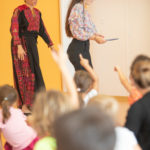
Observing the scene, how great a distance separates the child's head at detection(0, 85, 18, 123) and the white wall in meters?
2.70

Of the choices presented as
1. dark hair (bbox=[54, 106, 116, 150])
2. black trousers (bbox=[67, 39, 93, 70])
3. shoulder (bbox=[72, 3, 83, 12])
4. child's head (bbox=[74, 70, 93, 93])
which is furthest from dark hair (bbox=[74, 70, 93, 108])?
dark hair (bbox=[54, 106, 116, 150])

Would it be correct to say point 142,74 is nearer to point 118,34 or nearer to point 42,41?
point 118,34

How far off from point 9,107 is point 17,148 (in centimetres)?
27

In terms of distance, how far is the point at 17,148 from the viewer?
5.88 feet

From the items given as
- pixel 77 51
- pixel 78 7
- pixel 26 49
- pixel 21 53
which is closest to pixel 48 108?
pixel 77 51

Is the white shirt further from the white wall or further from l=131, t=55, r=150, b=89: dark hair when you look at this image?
the white wall

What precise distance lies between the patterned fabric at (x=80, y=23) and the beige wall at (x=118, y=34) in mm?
1499

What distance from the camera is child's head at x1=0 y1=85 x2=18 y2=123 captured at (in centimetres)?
177

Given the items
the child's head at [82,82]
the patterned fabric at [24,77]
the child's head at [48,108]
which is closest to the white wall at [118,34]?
the patterned fabric at [24,77]

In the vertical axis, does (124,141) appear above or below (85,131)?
below

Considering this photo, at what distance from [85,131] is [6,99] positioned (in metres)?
1.22

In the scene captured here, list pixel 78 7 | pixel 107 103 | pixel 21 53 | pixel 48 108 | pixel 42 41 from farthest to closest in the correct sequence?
pixel 42 41 < pixel 21 53 < pixel 78 7 < pixel 107 103 < pixel 48 108

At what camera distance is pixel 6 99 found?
184cm

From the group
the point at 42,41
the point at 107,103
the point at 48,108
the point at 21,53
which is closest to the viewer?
the point at 48,108
